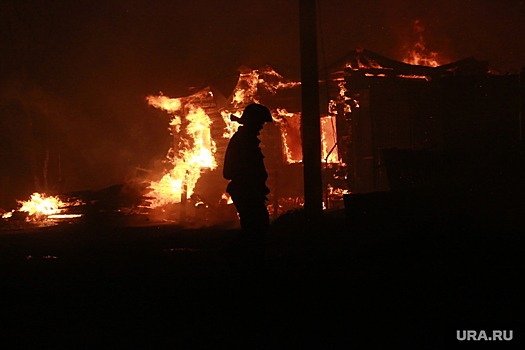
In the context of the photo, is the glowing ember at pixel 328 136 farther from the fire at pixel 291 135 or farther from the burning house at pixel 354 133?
the fire at pixel 291 135

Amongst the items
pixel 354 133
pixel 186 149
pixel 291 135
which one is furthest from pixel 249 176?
pixel 186 149

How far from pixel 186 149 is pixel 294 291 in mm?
17960

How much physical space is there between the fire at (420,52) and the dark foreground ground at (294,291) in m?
17.5

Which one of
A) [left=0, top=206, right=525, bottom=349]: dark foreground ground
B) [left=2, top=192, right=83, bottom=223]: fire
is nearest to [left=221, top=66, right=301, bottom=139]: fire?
[left=2, top=192, right=83, bottom=223]: fire

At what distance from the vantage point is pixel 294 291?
19.6 ft

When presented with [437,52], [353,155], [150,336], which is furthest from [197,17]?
[150,336]

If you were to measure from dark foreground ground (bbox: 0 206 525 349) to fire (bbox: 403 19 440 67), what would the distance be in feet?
57.4

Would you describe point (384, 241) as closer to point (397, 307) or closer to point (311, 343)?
point (397, 307)

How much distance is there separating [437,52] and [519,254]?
21305 mm

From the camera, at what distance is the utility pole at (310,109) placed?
11086 millimetres

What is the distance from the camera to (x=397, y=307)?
16.6 feet

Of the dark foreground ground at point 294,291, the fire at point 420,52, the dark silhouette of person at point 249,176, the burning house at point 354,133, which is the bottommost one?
the dark foreground ground at point 294,291

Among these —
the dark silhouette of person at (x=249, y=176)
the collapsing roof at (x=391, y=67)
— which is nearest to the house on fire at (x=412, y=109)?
the collapsing roof at (x=391, y=67)

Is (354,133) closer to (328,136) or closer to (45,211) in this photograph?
(328,136)
